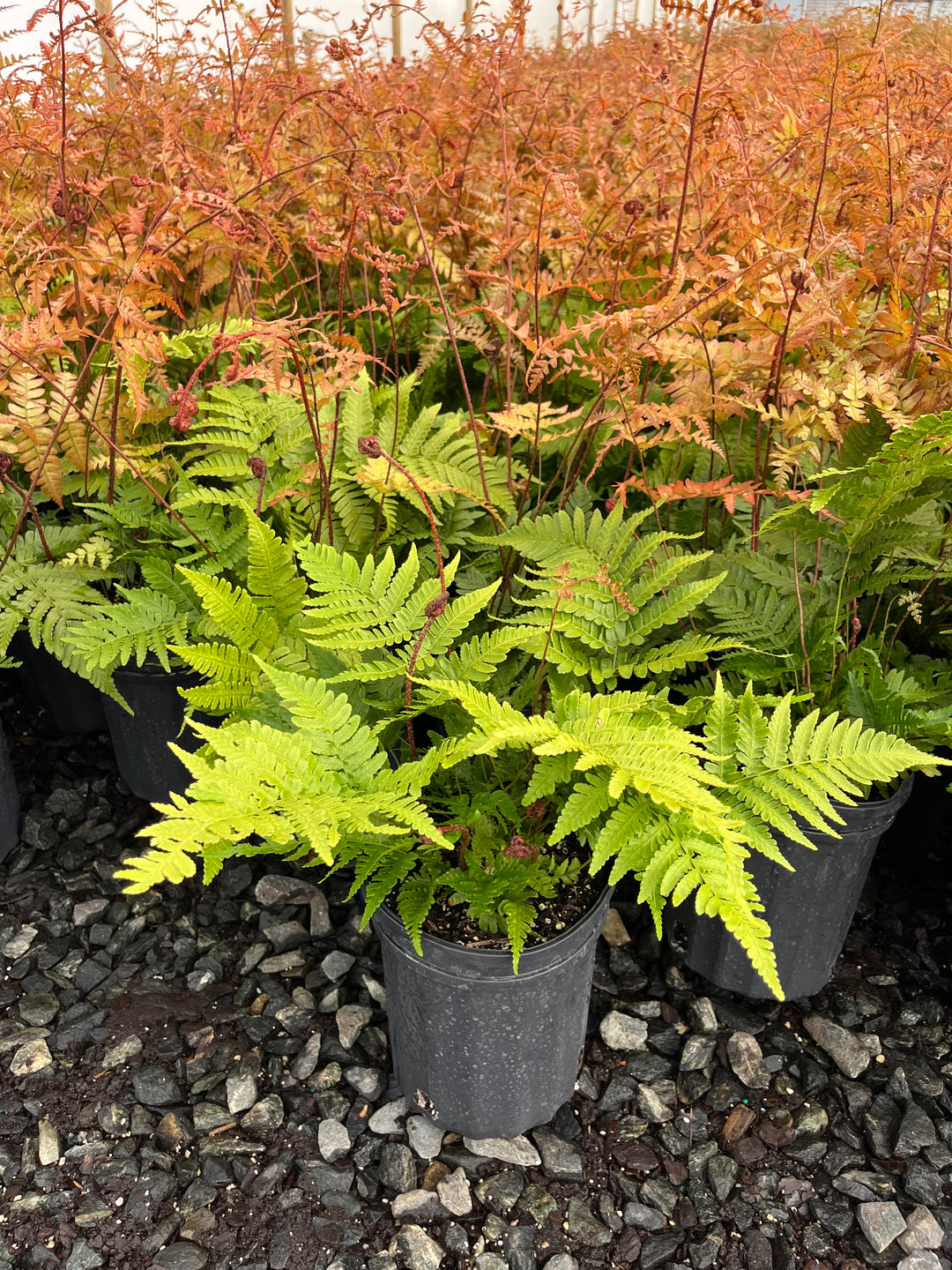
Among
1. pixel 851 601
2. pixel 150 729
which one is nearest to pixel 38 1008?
pixel 150 729

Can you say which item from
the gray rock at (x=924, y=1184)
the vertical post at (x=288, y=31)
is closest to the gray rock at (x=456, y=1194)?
the gray rock at (x=924, y=1184)

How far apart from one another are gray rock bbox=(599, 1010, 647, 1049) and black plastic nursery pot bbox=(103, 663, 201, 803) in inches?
39.3

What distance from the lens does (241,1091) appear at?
160cm

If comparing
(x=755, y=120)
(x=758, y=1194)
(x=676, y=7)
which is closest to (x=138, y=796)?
(x=758, y=1194)

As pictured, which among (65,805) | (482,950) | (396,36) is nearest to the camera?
(482,950)

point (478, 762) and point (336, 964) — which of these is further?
point (336, 964)

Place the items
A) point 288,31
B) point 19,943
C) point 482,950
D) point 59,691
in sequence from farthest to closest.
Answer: point 288,31 → point 59,691 → point 19,943 → point 482,950

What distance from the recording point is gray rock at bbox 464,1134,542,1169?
59.6 inches

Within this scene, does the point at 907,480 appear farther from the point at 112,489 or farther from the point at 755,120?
the point at 112,489

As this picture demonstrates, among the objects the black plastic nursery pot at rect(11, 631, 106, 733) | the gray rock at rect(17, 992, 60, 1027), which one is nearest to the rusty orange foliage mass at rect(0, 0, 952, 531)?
the black plastic nursery pot at rect(11, 631, 106, 733)

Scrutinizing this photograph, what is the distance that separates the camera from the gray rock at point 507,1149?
1.51 m

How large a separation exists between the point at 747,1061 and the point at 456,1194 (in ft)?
1.87

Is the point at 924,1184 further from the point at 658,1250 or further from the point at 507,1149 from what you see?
the point at 507,1149

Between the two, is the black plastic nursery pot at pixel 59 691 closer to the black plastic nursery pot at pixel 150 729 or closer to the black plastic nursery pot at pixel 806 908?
the black plastic nursery pot at pixel 150 729
